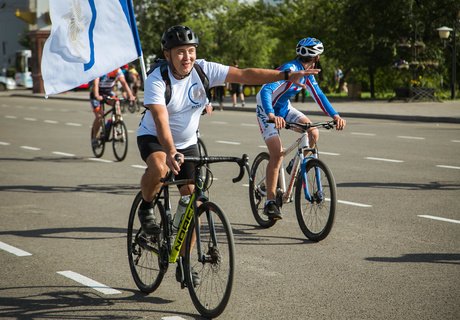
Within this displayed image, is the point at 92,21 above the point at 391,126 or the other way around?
above

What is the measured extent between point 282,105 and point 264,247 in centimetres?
171

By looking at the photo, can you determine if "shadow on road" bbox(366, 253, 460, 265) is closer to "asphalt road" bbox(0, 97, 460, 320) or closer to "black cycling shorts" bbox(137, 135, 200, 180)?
"asphalt road" bbox(0, 97, 460, 320)

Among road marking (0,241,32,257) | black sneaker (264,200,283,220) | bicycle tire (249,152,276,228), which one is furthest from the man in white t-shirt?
bicycle tire (249,152,276,228)

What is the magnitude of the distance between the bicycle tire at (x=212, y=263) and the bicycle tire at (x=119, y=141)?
9.72m

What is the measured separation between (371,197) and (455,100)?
86.3ft

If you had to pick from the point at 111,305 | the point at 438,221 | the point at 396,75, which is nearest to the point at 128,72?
the point at 396,75

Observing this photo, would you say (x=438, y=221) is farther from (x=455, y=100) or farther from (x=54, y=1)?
(x=455, y=100)

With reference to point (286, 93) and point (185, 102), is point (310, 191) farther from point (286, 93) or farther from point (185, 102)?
point (185, 102)

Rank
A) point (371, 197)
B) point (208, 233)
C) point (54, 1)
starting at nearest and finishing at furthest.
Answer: point (208, 233), point (54, 1), point (371, 197)

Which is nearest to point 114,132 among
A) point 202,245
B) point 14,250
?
point 14,250

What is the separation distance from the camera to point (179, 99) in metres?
5.89

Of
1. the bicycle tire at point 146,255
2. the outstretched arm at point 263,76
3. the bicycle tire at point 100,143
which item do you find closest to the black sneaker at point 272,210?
the bicycle tire at point 146,255

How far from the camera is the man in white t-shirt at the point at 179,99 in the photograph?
225 inches

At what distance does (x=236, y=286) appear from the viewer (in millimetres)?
6297
